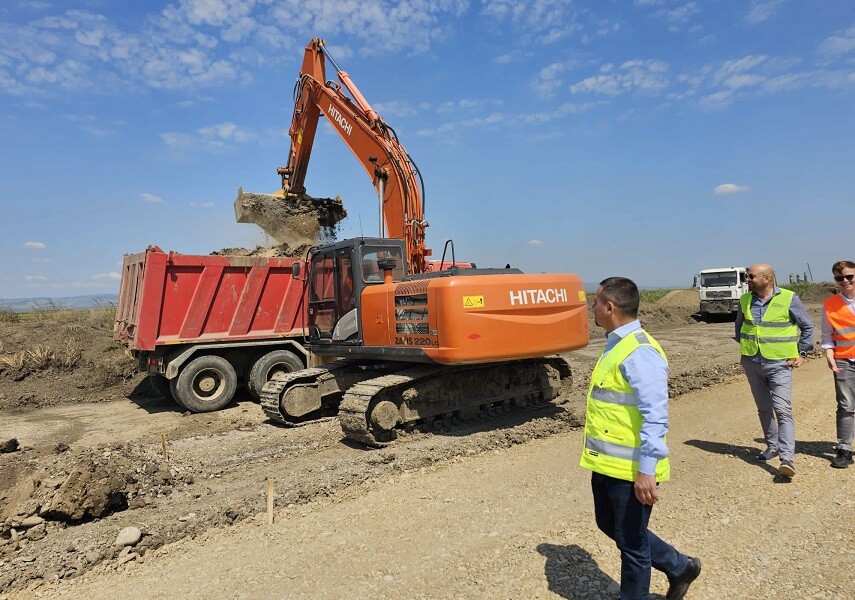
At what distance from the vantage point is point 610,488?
2660 mm

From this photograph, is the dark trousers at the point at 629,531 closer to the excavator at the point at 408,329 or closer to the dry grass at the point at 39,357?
the excavator at the point at 408,329

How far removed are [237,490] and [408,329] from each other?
2.51 m

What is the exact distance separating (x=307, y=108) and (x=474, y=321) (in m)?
6.80

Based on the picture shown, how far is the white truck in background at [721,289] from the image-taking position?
872 inches

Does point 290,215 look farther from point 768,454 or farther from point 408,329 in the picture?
point 768,454

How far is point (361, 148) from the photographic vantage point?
362 inches

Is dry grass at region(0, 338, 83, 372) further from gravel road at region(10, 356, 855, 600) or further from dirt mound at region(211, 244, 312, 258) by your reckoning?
gravel road at region(10, 356, 855, 600)

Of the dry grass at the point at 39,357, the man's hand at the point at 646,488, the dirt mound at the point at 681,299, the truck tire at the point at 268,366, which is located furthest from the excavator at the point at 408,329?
the dirt mound at the point at 681,299

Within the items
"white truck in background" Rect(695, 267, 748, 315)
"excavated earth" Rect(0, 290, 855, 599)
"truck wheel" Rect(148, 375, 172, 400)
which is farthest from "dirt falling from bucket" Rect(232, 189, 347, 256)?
"white truck in background" Rect(695, 267, 748, 315)

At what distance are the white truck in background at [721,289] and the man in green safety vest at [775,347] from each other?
19.0 m

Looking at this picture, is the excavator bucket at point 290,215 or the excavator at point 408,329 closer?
the excavator at point 408,329

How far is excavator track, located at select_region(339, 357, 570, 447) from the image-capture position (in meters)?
6.23

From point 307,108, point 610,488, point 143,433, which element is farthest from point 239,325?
point 610,488

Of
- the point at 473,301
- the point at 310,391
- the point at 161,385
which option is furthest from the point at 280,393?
the point at 161,385
